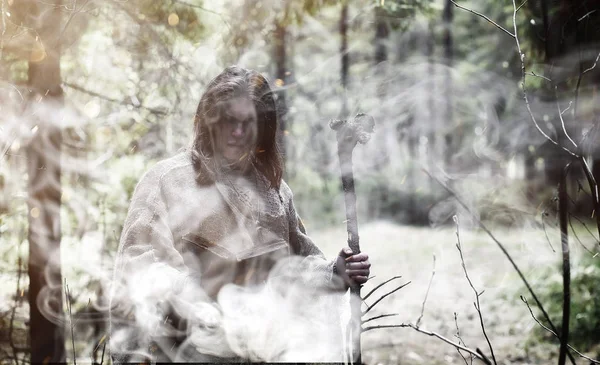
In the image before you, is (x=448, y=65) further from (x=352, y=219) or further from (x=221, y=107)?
(x=352, y=219)

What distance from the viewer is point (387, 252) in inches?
453

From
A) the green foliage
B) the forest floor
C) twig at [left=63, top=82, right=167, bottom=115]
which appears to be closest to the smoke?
the forest floor

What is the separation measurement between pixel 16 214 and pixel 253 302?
7.55ft

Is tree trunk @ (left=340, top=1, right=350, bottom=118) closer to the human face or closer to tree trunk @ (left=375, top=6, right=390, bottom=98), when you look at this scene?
tree trunk @ (left=375, top=6, right=390, bottom=98)

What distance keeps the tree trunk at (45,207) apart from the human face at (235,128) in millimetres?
1678

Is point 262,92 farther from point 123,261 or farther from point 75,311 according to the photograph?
point 75,311

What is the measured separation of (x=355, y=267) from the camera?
1.89m

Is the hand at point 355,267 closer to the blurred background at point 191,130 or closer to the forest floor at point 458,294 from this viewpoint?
the blurred background at point 191,130

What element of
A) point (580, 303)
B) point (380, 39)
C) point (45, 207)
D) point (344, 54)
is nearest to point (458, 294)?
point (580, 303)

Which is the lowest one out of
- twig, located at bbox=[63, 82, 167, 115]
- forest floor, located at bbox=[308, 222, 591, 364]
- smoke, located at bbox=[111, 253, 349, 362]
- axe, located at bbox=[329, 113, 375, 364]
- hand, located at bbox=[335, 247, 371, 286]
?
forest floor, located at bbox=[308, 222, 591, 364]

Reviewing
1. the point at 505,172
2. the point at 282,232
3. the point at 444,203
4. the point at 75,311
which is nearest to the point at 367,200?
the point at 444,203

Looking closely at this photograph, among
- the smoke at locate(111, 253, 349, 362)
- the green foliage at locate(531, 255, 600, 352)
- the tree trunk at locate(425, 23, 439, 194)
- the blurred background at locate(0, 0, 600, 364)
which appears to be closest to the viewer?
the smoke at locate(111, 253, 349, 362)

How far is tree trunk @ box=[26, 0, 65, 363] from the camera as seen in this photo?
10.2 feet

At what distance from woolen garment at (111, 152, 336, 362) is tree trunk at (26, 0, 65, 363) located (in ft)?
5.01
